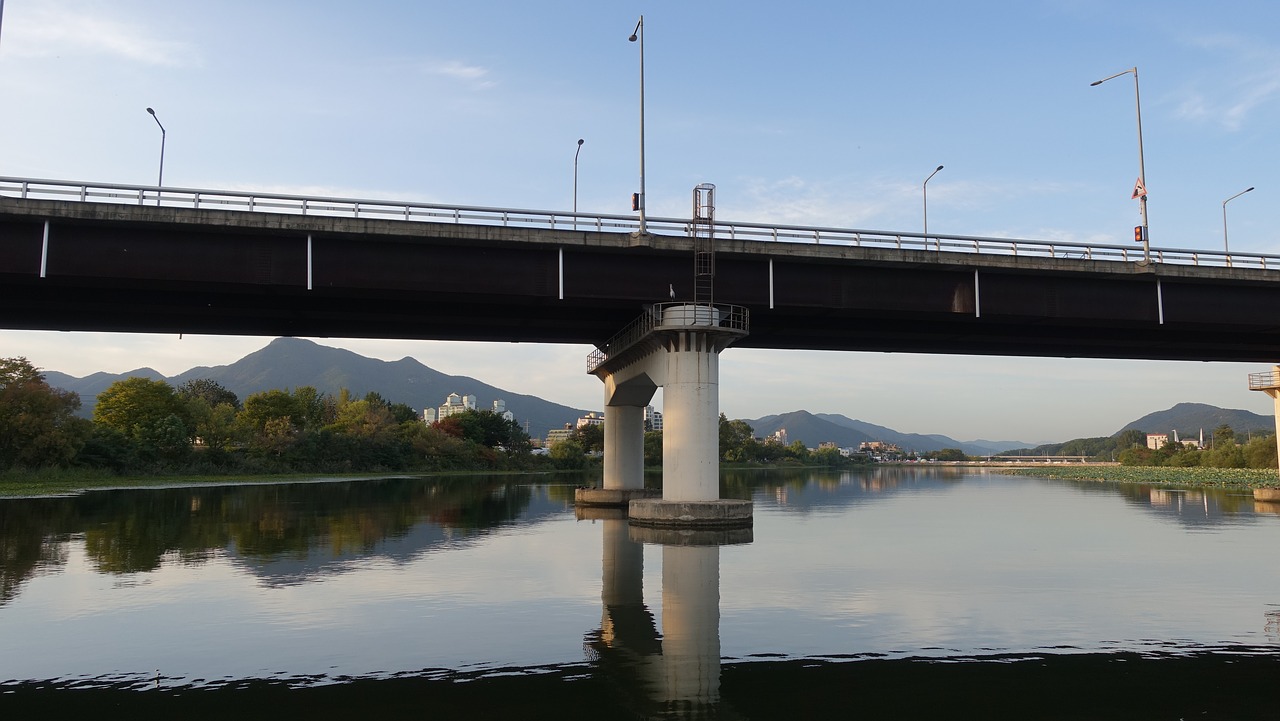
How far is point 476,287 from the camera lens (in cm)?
4059

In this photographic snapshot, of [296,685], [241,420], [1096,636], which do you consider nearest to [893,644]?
[1096,636]

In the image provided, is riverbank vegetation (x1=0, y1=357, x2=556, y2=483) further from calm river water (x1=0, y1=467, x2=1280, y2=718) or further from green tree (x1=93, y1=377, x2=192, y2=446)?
calm river water (x1=0, y1=467, x2=1280, y2=718)

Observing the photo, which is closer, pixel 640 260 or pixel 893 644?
pixel 893 644

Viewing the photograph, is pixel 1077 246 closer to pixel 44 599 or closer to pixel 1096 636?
pixel 1096 636

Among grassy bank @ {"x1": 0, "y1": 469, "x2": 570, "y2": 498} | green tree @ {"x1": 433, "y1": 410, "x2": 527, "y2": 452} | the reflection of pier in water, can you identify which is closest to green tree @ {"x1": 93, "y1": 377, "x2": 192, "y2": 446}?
grassy bank @ {"x1": 0, "y1": 469, "x2": 570, "y2": 498}

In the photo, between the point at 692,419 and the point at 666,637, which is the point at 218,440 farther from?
the point at 666,637

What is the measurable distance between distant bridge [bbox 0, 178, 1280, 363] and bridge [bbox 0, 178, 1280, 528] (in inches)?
3.6

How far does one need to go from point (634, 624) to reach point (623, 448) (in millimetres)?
44233

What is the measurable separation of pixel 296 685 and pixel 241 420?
434ft

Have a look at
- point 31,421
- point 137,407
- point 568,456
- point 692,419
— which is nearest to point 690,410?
point 692,419

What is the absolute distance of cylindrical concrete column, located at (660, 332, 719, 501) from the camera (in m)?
43.3

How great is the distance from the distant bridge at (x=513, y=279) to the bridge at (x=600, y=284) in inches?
3.6

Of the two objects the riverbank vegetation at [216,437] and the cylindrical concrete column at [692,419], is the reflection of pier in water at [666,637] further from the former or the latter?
the riverbank vegetation at [216,437]

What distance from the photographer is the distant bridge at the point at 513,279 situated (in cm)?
3631
